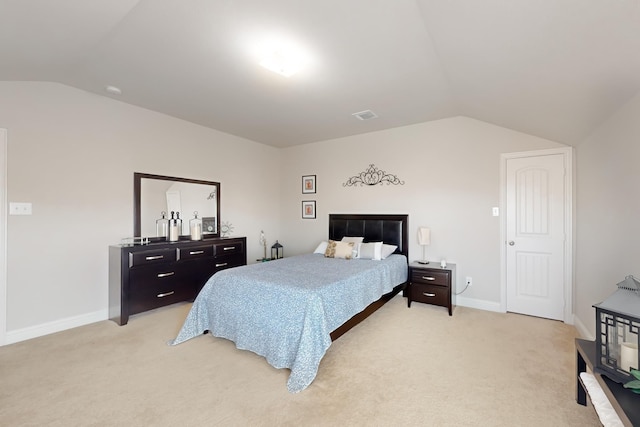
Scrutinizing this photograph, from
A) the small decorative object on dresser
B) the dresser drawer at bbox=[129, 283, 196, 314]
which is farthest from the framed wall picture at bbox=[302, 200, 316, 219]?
the dresser drawer at bbox=[129, 283, 196, 314]

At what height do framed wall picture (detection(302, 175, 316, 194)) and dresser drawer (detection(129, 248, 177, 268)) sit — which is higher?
framed wall picture (detection(302, 175, 316, 194))

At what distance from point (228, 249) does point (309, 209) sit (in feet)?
5.78

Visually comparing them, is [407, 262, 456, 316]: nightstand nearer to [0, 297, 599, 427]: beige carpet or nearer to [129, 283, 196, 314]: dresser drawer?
[0, 297, 599, 427]: beige carpet

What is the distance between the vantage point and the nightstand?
3582 millimetres

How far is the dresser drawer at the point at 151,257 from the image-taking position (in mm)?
3280

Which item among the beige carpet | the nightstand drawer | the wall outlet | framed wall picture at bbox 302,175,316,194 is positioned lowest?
the beige carpet

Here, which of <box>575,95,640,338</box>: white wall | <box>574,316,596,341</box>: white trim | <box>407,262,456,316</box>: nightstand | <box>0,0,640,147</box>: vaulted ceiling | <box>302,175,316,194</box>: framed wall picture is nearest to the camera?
<box>0,0,640,147</box>: vaulted ceiling

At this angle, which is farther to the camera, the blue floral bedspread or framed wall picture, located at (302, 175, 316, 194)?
framed wall picture, located at (302, 175, 316, 194)

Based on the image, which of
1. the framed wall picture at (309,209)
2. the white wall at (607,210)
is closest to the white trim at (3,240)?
the framed wall picture at (309,209)

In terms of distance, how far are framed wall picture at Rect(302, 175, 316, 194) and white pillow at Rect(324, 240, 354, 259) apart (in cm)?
157

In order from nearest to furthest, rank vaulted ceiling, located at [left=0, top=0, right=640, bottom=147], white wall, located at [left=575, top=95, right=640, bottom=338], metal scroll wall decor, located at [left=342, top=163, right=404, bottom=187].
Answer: vaulted ceiling, located at [left=0, top=0, right=640, bottom=147] < white wall, located at [left=575, top=95, right=640, bottom=338] < metal scroll wall decor, located at [left=342, top=163, right=404, bottom=187]

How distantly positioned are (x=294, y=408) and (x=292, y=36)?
263cm

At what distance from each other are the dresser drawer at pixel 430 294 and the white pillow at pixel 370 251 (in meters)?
0.61

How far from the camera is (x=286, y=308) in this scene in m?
2.33
